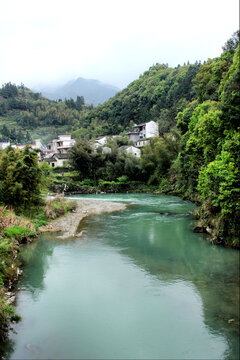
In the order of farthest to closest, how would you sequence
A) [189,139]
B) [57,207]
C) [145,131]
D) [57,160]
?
[145,131] < [57,160] < [57,207] < [189,139]

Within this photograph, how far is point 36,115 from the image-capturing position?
378ft

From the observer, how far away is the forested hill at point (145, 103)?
65.8 m

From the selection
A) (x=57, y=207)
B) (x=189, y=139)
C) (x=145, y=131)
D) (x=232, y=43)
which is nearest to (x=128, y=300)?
(x=57, y=207)

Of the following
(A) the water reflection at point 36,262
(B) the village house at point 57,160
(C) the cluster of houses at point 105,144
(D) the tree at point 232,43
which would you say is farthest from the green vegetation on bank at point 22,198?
(B) the village house at point 57,160

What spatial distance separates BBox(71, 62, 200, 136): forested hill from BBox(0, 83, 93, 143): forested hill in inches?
710

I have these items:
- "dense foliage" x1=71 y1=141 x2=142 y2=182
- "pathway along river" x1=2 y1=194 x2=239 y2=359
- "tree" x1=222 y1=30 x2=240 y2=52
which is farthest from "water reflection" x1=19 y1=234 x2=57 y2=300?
"dense foliage" x1=71 y1=141 x2=142 y2=182

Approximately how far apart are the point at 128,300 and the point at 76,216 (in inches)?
564

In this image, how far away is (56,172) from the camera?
4762 cm

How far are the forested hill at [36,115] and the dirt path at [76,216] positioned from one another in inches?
2761

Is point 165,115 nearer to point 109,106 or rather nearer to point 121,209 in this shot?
point 109,106

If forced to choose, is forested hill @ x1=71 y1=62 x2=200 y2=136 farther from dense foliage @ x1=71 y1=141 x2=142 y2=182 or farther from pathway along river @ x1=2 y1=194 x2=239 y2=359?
pathway along river @ x1=2 y1=194 x2=239 y2=359

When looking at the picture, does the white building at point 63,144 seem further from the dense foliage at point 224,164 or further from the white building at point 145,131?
the dense foliage at point 224,164

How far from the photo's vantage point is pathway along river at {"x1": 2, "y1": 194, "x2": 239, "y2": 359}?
7.49 metres

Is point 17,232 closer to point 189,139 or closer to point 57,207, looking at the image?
point 57,207
